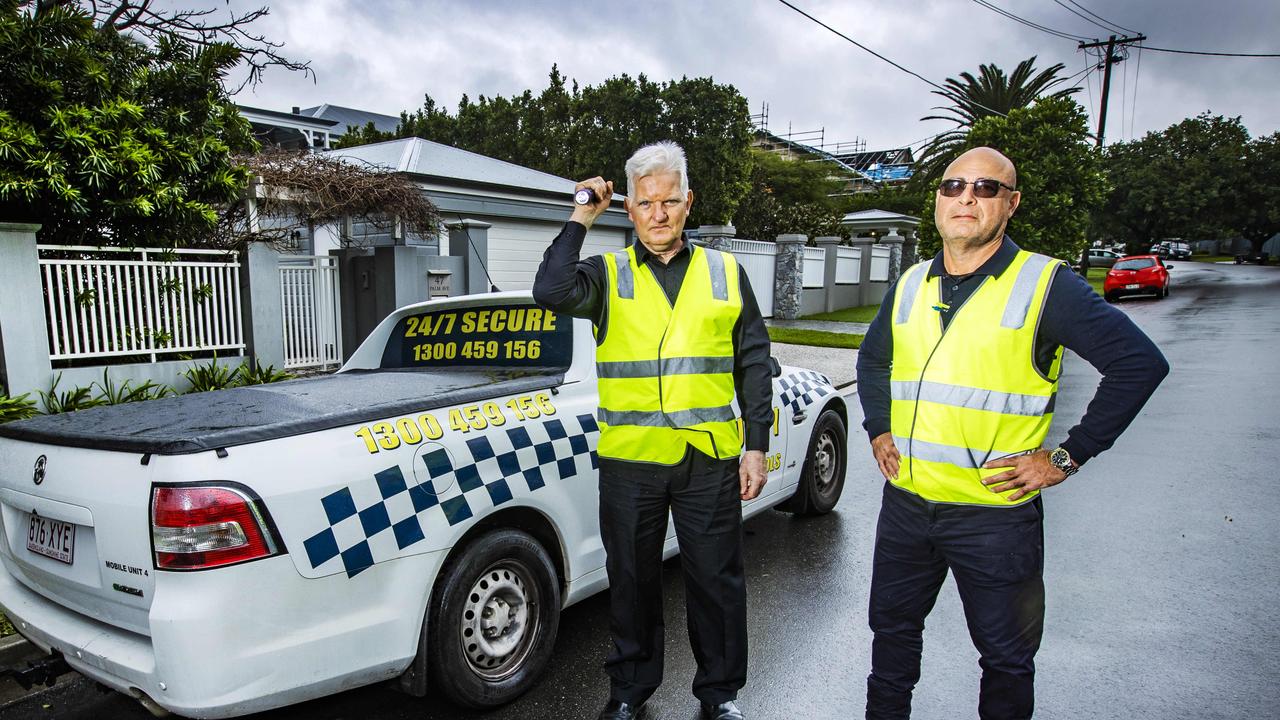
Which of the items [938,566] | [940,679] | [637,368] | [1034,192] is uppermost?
[1034,192]

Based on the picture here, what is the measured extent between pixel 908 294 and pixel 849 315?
57.8 feet

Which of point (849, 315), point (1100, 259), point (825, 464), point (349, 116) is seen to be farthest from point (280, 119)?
point (1100, 259)

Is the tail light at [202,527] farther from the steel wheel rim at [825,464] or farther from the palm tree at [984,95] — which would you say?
the palm tree at [984,95]

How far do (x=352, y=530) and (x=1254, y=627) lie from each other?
12.4ft

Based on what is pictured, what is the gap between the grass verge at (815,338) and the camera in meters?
13.5

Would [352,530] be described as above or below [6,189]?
below

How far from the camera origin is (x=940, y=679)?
2.86 meters

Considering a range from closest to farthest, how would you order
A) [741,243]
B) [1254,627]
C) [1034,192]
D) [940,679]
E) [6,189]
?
[940,679]
[1254,627]
[6,189]
[1034,192]
[741,243]

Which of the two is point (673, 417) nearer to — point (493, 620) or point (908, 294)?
point (908, 294)

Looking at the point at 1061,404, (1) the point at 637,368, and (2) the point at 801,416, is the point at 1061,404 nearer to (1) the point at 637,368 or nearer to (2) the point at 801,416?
(2) the point at 801,416

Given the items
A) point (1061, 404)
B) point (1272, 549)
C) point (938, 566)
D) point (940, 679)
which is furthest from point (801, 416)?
point (1061, 404)

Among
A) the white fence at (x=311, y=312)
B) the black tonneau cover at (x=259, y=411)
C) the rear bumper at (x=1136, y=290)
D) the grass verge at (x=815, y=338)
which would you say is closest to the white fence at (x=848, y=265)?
the grass verge at (x=815, y=338)

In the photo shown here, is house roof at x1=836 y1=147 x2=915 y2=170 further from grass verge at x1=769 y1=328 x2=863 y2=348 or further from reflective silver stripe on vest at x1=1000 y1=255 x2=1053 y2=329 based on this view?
reflective silver stripe on vest at x1=1000 y1=255 x2=1053 y2=329

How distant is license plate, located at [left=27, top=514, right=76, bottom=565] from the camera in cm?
221
